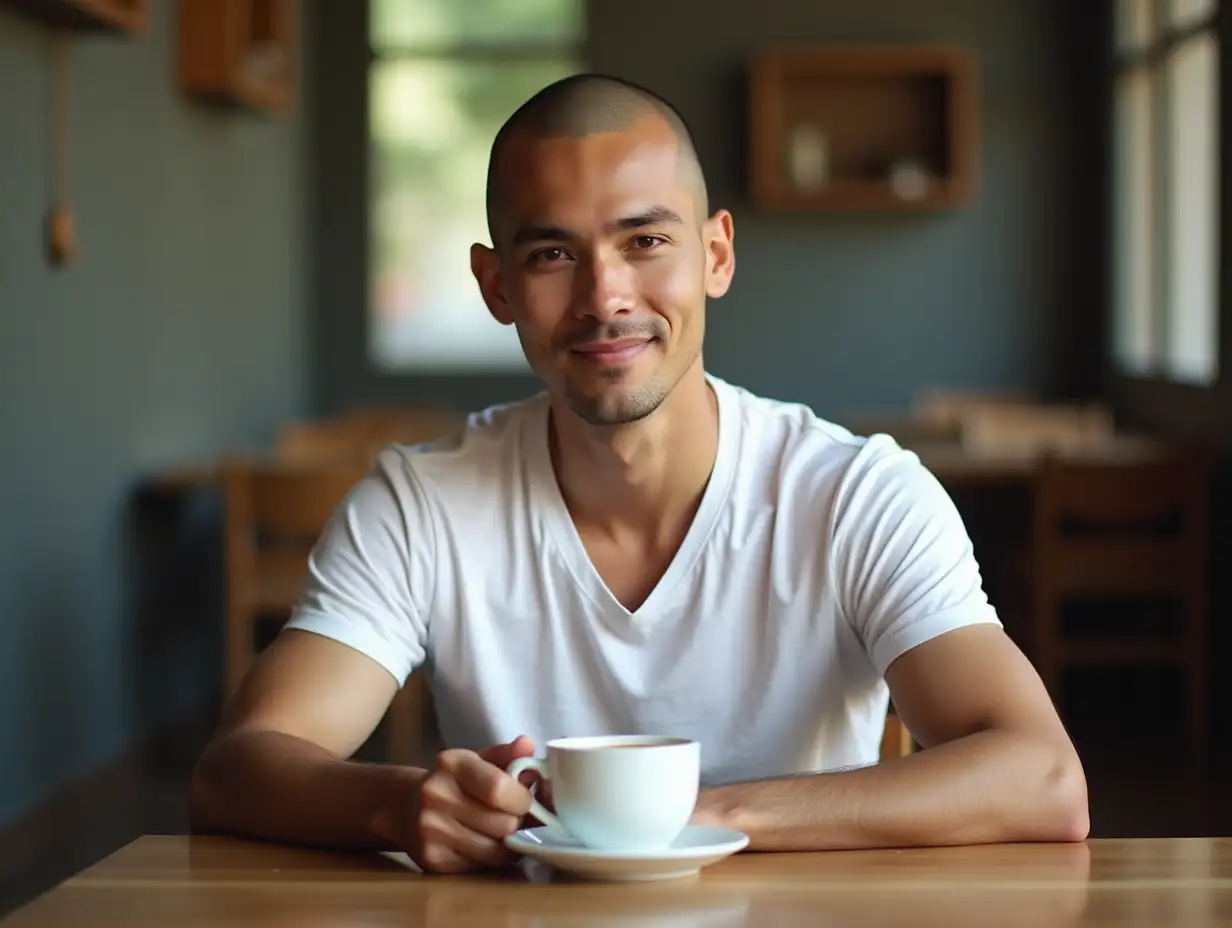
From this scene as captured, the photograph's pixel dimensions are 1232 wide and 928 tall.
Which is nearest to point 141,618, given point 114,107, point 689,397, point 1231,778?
point 114,107

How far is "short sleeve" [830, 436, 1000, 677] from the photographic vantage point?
5.32 feet

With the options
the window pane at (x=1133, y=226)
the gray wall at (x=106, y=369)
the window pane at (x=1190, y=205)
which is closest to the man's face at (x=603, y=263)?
the gray wall at (x=106, y=369)

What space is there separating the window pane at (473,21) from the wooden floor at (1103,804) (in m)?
3.37

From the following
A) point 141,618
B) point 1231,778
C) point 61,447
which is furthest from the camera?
point 141,618

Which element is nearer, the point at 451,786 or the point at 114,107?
the point at 451,786

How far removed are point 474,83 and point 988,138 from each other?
2178mm

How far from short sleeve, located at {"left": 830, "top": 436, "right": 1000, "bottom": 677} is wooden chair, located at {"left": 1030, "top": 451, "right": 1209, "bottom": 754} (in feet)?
11.8

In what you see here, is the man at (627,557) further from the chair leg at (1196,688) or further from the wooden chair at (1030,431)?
the wooden chair at (1030,431)

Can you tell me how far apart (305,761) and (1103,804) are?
3.36m

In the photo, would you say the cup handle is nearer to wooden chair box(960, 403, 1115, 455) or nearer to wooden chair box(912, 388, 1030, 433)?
wooden chair box(960, 403, 1115, 455)

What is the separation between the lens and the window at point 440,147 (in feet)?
→ 24.9

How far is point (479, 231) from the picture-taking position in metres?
7.84

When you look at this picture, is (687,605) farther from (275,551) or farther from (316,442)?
(316,442)

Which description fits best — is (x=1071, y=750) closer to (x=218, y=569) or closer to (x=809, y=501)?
(x=809, y=501)
